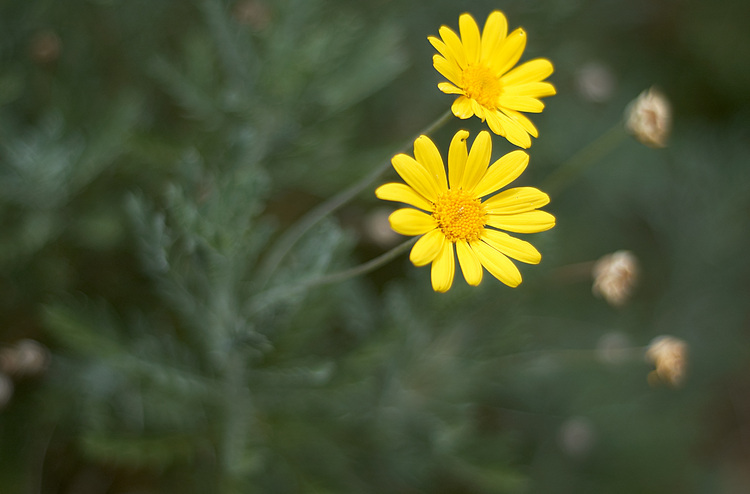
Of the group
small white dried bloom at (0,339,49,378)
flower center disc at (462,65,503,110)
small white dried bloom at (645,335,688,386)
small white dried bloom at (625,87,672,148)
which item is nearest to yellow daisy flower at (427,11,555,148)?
flower center disc at (462,65,503,110)

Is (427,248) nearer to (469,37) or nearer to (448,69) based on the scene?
(448,69)

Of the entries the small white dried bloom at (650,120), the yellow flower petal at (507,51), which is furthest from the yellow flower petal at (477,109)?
the small white dried bloom at (650,120)

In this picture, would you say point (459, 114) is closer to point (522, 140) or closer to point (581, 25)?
point (522, 140)

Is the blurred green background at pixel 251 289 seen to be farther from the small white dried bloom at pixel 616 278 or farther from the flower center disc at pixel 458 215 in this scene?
the flower center disc at pixel 458 215

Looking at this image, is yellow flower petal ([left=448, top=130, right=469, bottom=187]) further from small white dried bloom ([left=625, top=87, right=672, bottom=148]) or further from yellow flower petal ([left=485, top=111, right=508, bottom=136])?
small white dried bloom ([left=625, top=87, right=672, bottom=148])

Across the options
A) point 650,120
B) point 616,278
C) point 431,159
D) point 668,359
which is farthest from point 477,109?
point 668,359

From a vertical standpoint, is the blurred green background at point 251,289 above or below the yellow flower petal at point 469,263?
above

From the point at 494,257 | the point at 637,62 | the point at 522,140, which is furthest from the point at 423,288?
the point at 637,62
